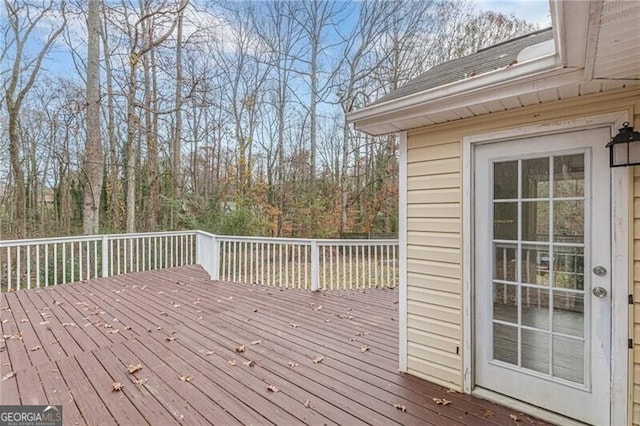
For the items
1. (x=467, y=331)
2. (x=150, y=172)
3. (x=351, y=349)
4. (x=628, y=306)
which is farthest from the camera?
(x=150, y=172)

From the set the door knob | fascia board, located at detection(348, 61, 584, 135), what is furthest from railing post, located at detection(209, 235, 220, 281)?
the door knob

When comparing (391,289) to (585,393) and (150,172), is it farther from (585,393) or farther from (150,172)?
(150,172)

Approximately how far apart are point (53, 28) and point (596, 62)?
37.1 ft

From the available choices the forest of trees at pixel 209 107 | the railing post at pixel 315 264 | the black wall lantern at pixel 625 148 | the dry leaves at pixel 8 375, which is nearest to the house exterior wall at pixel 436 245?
the black wall lantern at pixel 625 148

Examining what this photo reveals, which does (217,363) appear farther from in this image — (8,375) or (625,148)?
(625,148)

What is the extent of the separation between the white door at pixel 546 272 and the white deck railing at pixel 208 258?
325 centimetres

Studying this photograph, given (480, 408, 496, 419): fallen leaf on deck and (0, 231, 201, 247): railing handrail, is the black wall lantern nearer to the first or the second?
(480, 408, 496, 419): fallen leaf on deck

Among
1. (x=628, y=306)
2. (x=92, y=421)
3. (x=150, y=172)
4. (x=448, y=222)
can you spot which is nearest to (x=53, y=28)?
(x=150, y=172)

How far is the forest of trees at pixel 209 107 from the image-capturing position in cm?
845

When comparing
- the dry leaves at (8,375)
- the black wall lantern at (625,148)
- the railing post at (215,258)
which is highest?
the black wall lantern at (625,148)

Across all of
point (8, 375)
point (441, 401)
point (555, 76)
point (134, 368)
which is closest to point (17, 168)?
point (8, 375)

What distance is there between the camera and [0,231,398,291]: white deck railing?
5719mm

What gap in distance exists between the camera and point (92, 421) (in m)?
2.13

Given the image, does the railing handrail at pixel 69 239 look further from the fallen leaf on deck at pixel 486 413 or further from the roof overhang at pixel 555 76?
the fallen leaf on deck at pixel 486 413
